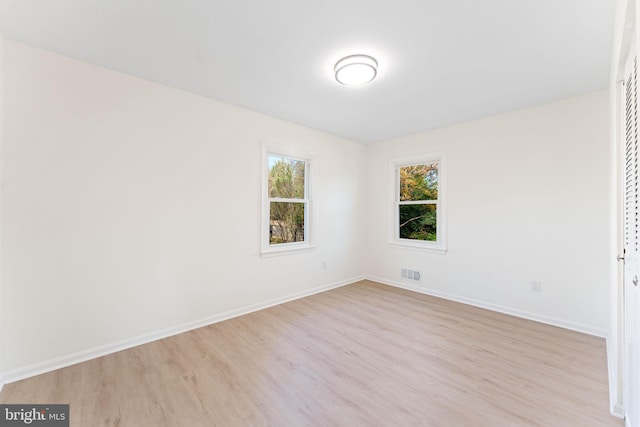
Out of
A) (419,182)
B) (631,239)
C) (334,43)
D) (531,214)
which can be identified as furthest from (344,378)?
(419,182)

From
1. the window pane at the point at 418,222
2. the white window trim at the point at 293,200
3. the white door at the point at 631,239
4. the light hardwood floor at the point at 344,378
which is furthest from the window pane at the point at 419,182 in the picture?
the white door at the point at 631,239

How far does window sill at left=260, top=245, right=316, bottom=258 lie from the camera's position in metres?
3.53

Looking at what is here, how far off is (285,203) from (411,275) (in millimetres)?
2265

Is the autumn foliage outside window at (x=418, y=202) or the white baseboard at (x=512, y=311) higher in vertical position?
the autumn foliage outside window at (x=418, y=202)

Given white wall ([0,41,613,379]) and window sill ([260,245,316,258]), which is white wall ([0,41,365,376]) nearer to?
white wall ([0,41,613,379])

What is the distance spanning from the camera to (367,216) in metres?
4.98

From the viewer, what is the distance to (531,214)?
10.4 feet

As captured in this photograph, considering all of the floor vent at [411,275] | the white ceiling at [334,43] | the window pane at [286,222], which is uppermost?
the white ceiling at [334,43]

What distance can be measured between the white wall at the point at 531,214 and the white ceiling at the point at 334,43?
1.37 ft

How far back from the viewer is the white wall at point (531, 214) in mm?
2787

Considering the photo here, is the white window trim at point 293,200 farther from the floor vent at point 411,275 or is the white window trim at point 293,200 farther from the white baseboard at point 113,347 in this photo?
the floor vent at point 411,275

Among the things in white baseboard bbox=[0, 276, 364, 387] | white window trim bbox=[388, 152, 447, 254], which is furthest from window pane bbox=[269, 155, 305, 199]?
white window trim bbox=[388, 152, 447, 254]

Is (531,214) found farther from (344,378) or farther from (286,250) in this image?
(286,250)

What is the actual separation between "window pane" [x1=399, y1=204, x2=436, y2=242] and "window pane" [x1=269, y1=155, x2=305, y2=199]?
1761 mm
